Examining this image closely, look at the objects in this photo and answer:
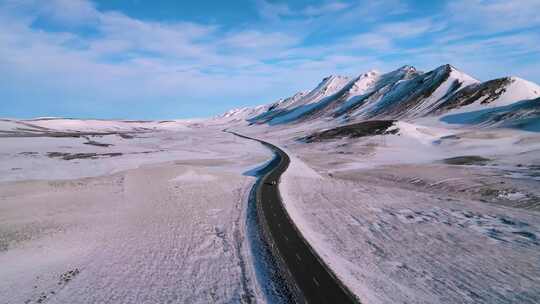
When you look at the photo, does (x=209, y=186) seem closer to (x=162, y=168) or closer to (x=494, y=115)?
(x=162, y=168)

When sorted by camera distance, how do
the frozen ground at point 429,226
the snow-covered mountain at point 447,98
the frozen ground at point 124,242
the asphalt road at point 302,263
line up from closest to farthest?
the asphalt road at point 302,263, the frozen ground at point 124,242, the frozen ground at point 429,226, the snow-covered mountain at point 447,98

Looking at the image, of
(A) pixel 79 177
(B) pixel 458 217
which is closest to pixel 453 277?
(B) pixel 458 217

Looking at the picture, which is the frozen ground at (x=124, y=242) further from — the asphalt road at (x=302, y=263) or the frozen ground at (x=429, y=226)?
the frozen ground at (x=429, y=226)

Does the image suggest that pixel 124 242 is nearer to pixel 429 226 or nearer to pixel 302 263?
pixel 302 263

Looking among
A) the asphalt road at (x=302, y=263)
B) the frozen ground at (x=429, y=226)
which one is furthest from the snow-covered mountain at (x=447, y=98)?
the asphalt road at (x=302, y=263)

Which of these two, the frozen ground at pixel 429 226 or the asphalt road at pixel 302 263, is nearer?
the asphalt road at pixel 302 263

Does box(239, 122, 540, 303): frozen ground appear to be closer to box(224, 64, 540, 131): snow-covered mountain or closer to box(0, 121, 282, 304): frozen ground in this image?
box(0, 121, 282, 304): frozen ground

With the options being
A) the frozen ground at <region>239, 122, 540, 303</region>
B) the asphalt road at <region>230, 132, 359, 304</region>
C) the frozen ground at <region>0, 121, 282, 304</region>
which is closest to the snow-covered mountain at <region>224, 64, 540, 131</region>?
the frozen ground at <region>239, 122, 540, 303</region>
